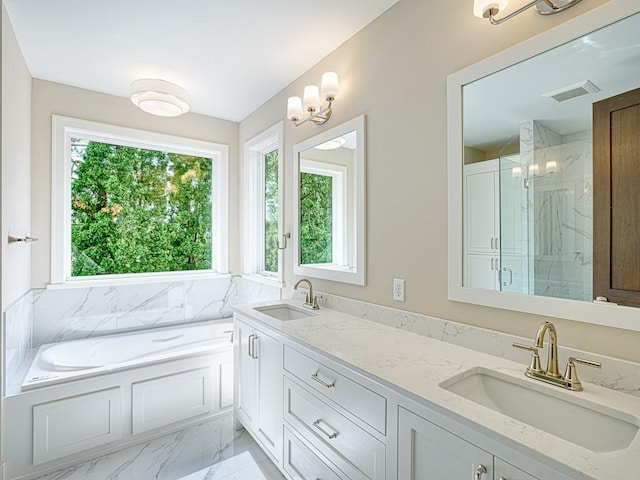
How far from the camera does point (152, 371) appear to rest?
2295mm

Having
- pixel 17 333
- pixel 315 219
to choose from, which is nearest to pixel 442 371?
pixel 315 219

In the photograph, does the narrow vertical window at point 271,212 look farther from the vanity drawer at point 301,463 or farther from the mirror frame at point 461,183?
the mirror frame at point 461,183

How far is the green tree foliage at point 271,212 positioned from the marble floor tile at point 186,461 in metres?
1.50

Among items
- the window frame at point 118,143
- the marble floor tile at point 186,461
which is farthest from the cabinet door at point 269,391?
the window frame at point 118,143

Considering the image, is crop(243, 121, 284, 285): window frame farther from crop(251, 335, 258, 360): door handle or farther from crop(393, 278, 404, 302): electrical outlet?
crop(393, 278, 404, 302): electrical outlet

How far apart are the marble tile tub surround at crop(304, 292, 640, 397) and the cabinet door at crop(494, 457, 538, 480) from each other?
0.50m

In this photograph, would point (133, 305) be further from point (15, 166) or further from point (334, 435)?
point (334, 435)

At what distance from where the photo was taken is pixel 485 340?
4.50 feet

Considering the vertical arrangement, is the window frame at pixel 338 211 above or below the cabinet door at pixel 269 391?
above

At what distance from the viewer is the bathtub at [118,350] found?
210 centimetres

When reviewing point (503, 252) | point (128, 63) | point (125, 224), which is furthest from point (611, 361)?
point (125, 224)

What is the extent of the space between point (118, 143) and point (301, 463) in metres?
3.02

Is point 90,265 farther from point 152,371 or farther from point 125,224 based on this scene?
point 152,371

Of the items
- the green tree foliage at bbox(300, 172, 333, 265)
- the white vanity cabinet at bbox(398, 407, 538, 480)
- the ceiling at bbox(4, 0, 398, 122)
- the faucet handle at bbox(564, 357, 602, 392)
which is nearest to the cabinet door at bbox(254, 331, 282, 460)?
the green tree foliage at bbox(300, 172, 333, 265)
